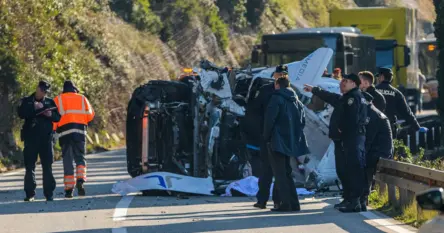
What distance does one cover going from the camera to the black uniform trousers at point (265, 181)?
1434 centimetres

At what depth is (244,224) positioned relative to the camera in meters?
12.5

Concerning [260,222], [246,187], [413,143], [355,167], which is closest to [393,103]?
[246,187]

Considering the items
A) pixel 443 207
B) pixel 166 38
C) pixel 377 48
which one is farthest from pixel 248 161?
pixel 166 38

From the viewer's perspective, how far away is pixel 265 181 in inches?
569

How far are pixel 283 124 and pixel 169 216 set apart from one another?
6.16ft

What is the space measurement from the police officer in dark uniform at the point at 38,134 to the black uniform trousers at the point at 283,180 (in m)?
3.62

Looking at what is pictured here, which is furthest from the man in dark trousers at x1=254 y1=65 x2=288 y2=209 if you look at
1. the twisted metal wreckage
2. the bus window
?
the bus window

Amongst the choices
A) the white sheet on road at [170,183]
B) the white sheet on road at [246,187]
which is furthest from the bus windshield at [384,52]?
the white sheet on road at [170,183]

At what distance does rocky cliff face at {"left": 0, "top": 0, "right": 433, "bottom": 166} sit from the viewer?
2764cm

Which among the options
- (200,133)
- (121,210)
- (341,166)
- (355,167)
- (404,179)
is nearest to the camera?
(404,179)

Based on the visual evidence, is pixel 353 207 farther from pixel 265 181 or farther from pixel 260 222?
pixel 260 222

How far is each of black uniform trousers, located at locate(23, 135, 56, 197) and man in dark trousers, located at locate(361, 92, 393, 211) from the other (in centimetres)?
460

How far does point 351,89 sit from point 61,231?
4251mm

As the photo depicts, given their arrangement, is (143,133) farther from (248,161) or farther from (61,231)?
(61,231)
